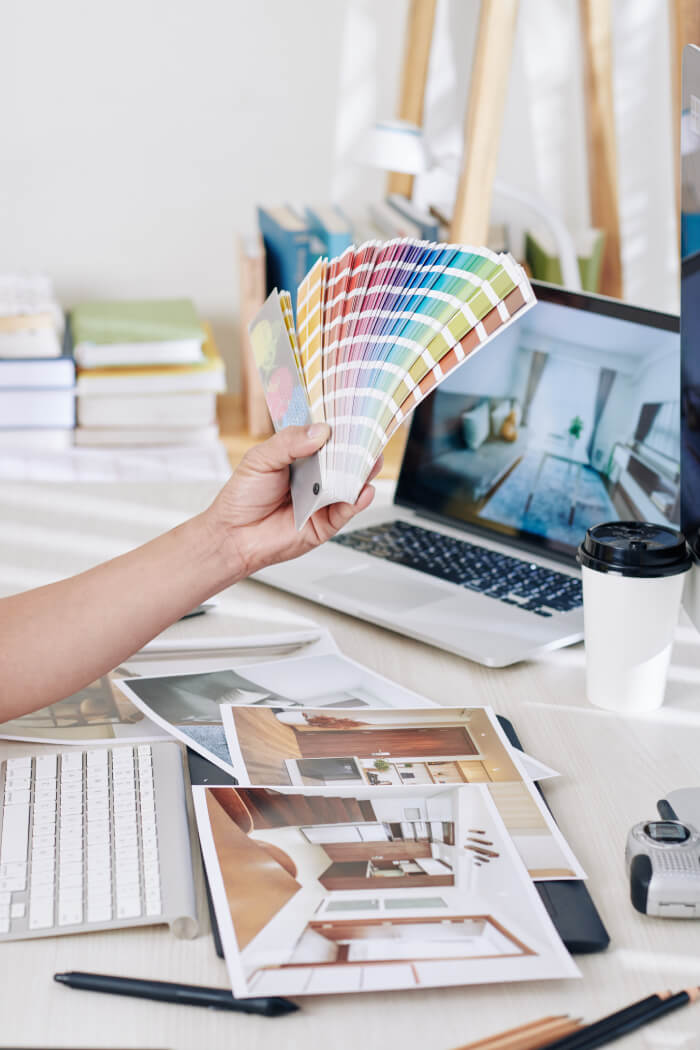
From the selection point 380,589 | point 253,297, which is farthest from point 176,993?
point 253,297

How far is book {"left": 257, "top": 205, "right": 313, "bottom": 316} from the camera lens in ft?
5.63

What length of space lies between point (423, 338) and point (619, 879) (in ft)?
1.18

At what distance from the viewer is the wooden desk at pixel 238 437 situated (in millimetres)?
1616

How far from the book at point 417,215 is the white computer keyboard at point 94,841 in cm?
108

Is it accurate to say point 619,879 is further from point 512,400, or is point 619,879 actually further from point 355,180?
point 355,180

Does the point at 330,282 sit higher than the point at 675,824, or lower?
higher

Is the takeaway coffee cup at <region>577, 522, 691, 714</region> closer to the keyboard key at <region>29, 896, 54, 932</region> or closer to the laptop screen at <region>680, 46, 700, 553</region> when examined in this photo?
the laptop screen at <region>680, 46, 700, 553</region>

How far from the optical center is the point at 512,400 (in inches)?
47.7

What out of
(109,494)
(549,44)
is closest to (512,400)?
(109,494)

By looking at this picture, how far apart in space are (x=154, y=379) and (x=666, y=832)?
1.19 m

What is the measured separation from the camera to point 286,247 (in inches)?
67.7

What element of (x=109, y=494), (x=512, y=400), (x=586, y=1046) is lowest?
(x=109, y=494)

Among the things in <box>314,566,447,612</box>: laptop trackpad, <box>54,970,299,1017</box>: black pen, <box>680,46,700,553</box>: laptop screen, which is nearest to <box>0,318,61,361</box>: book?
<box>314,566,447,612</box>: laptop trackpad

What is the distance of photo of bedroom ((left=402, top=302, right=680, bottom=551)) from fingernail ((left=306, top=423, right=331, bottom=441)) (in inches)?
16.0
